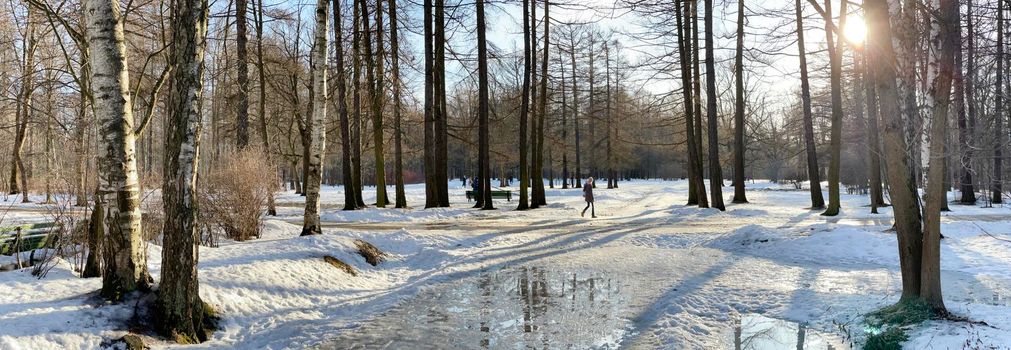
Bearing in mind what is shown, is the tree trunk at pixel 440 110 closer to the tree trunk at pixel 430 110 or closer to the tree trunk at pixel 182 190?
the tree trunk at pixel 430 110

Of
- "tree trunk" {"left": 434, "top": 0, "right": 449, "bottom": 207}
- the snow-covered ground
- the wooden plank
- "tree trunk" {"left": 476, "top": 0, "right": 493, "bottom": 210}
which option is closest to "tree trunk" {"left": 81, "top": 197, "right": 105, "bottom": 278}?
the snow-covered ground

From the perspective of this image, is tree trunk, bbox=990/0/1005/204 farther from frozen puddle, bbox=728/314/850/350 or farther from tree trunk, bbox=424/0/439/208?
tree trunk, bbox=424/0/439/208

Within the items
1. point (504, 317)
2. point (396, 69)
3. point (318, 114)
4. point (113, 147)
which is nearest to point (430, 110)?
point (396, 69)

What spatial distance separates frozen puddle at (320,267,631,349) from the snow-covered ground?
0.03 metres

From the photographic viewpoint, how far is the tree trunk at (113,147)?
5234 millimetres

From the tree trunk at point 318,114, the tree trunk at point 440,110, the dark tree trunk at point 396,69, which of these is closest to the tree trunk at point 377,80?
the dark tree trunk at point 396,69

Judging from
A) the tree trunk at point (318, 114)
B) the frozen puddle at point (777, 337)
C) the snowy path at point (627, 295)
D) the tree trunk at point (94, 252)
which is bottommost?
the frozen puddle at point (777, 337)

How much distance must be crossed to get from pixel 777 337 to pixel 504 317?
291 centimetres

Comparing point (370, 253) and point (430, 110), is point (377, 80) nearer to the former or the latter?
point (430, 110)

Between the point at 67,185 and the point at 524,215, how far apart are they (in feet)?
44.9

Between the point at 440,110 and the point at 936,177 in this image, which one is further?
A: the point at 440,110

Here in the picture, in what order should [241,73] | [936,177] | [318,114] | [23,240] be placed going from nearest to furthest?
[936,177]
[23,240]
[318,114]
[241,73]

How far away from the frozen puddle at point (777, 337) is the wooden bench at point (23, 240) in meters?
7.50

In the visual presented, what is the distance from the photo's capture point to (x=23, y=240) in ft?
20.3
